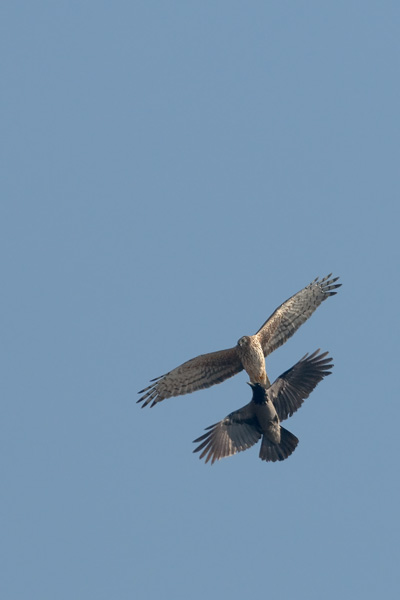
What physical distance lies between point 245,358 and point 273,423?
1.34 meters

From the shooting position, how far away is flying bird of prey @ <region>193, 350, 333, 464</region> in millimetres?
20875

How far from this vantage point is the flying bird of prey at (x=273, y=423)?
20.9 m

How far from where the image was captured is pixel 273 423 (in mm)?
20734

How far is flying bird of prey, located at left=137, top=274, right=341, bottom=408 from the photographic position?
20969mm

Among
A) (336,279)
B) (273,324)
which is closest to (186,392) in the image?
(273,324)

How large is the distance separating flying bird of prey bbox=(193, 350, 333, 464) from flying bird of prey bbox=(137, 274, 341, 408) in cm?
45

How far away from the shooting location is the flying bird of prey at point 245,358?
21.0 metres

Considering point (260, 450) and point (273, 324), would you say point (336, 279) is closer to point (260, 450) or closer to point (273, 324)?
point (273, 324)

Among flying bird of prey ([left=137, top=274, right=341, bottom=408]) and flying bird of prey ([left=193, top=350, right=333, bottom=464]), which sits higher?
flying bird of prey ([left=137, top=274, right=341, bottom=408])

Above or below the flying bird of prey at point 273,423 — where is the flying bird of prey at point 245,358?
above

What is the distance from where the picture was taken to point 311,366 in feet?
69.7

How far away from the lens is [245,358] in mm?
21000

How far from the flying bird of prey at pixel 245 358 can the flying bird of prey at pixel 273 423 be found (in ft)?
1.47

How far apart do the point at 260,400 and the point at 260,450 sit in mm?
1069
